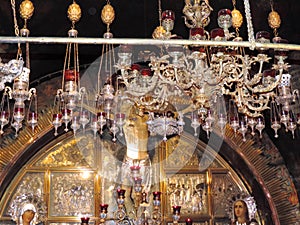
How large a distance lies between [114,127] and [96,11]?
2.23 m

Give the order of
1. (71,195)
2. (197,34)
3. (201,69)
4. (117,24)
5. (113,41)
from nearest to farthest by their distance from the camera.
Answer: (113,41) < (197,34) < (201,69) < (117,24) < (71,195)

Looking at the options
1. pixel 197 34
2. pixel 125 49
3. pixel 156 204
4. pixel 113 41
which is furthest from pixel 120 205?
pixel 113 41

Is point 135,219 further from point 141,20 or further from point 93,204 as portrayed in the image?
point 141,20

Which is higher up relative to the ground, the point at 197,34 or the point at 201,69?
the point at 197,34

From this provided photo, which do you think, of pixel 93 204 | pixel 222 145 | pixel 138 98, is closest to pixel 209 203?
pixel 222 145

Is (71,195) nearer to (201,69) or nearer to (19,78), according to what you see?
(19,78)

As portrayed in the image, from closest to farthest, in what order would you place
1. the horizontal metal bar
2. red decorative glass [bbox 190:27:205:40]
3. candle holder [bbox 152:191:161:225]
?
the horizontal metal bar
red decorative glass [bbox 190:27:205:40]
candle holder [bbox 152:191:161:225]

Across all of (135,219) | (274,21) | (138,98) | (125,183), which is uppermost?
(274,21)

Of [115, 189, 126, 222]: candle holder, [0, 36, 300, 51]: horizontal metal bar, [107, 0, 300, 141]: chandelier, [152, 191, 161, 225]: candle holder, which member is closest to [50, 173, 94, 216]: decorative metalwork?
[115, 189, 126, 222]: candle holder

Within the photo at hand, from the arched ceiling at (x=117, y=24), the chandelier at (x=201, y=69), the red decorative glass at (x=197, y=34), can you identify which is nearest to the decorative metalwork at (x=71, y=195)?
the arched ceiling at (x=117, y=24)

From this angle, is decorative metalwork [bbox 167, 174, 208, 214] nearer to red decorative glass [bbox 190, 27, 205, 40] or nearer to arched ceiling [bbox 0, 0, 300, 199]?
arched ceiling [bbox 0, 0, 300, 199]

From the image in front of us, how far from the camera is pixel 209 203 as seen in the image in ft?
29.5

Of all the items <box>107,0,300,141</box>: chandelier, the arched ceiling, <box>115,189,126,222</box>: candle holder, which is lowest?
<box>115,189,126,222</box>: candle holder

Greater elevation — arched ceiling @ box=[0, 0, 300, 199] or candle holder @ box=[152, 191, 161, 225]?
arched ceiling @ box=[0, 0, 300, 199]
